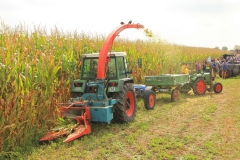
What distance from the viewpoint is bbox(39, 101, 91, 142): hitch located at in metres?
5.24

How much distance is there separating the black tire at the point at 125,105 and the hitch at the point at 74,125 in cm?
91

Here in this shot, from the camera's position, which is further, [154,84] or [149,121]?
[154,84]

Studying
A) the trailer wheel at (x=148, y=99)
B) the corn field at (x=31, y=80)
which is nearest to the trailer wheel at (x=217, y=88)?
the trailer wheel at (x=148, y=99)

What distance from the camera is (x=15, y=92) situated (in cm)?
453

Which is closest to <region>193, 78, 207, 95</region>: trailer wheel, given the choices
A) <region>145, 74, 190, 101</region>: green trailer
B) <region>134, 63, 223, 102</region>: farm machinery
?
<region>134, 63, 223, 102</region>: farm machinery

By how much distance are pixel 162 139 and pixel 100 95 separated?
180 cm

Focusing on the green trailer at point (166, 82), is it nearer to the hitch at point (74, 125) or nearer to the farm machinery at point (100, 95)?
the farm machinery at point (100, 95)

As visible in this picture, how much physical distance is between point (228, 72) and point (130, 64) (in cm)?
1113

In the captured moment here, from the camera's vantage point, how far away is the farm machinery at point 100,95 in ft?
18.6

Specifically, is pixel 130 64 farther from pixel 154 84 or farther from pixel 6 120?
pixel 6 120

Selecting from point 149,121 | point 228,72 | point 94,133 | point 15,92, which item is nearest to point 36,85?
point 15,92

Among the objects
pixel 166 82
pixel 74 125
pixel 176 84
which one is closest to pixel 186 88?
pixel 176 84

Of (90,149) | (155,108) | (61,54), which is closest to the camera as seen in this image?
(90,149)

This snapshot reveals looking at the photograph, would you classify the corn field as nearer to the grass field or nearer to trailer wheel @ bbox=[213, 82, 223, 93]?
the grass field
